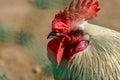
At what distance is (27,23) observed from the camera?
5430mm

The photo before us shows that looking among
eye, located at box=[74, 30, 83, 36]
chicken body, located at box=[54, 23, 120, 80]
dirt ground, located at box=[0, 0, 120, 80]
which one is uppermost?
eye, located at box=[74, 30, 83, 36]

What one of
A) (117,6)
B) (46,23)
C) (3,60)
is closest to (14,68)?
(3,60)

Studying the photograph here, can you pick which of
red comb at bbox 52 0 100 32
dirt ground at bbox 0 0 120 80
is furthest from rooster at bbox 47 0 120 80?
dirt ground at bbox 0 0 120 80

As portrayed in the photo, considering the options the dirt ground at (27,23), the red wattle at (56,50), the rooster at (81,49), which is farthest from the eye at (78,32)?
the dirt ground at (27,23)

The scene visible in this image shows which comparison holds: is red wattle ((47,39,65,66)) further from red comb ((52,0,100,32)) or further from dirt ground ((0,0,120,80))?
dirt ground ((0,0,120,80))

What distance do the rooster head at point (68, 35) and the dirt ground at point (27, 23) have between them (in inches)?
52.0

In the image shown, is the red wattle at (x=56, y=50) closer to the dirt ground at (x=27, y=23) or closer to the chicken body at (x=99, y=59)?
the chicken body at (x=99, y=59)

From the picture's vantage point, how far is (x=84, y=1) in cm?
321

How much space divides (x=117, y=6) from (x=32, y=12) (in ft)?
4.14

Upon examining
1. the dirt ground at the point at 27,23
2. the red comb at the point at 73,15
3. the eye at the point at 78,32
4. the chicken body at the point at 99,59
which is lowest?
the dirt ground at the point at 27,23

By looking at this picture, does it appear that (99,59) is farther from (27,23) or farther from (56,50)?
(27,23)

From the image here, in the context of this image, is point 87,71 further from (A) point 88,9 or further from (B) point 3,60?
(B) point 3,60

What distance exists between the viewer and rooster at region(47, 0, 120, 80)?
10.0 feet

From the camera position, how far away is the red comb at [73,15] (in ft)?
10.2
